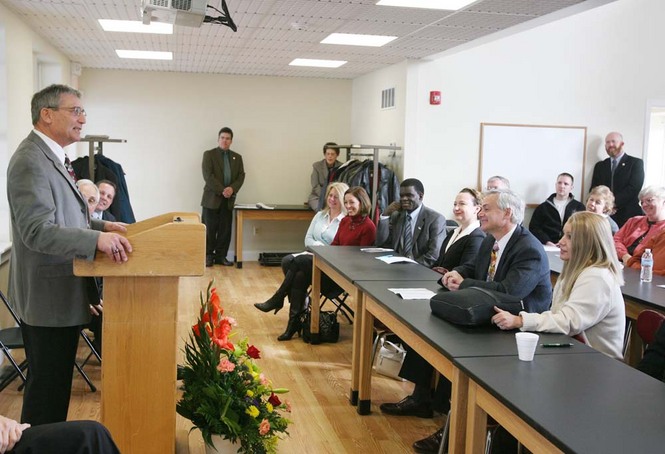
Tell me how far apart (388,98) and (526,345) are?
581cm

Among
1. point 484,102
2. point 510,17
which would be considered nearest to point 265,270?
point 484,102

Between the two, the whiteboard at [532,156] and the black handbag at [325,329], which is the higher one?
the whiteboard at [532,156]

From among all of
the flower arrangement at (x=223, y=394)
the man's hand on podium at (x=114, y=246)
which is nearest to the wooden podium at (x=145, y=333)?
the man's hand on podium at (x=114, y=246)

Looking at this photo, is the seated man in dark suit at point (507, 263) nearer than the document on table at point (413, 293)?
Yes

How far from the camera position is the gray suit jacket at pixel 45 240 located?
2.30 m

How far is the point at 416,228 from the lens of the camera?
5.28 metres

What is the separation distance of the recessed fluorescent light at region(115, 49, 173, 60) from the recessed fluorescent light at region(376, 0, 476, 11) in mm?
3475

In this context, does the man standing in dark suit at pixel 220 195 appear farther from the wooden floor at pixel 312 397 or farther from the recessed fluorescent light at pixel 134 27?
the recessed fluorescent light at pixel 134 27

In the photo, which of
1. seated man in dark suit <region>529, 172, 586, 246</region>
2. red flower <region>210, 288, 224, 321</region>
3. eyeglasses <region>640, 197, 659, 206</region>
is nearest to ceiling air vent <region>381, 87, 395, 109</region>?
seated man in dark suit <region>529, 172, 586, 246</region>

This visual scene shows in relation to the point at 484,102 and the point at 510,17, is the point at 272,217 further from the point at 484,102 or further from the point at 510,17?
the point at 510,17

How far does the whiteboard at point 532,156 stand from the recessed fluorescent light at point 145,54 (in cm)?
352

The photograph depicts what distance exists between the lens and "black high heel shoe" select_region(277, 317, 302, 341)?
5.47m

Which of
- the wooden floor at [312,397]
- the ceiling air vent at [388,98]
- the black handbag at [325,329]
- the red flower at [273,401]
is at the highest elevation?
the ceiling air vent at [388,98]

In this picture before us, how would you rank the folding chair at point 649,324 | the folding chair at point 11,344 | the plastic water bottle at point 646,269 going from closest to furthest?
the folding chair at point 649,324
the folding chair at point 11,344
the plastic water bottle at point 646,269
